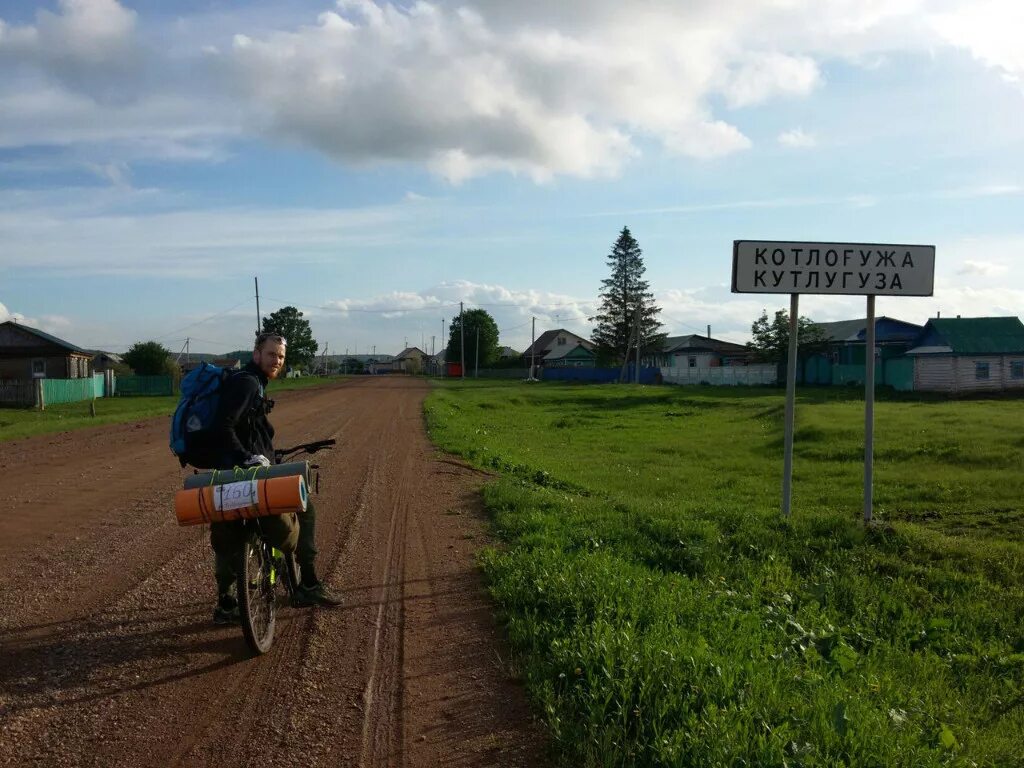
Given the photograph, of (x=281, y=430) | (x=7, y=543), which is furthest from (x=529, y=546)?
(x=281, y=430)

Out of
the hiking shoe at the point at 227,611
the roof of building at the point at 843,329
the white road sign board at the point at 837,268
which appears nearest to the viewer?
the hiking shoe at the point at 227,611

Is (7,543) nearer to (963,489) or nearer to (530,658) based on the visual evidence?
(530,658)

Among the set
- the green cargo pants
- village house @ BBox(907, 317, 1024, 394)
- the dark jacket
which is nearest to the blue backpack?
the dark jacket

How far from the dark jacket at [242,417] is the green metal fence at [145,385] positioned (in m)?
57.1

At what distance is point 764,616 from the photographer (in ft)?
19.0

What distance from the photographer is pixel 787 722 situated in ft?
12.4

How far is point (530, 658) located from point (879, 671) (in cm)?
226

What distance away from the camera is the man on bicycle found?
499 centimetres

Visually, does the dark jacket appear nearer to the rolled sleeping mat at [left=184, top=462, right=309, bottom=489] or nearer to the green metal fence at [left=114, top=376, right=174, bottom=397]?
the rolled sleeping mat at [left=184, top=462, right=309, bottom=489]

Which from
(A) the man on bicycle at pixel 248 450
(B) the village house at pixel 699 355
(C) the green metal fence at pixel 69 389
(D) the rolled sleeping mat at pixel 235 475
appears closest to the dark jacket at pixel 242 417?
(A) the man on bicycle at pixel 248 450

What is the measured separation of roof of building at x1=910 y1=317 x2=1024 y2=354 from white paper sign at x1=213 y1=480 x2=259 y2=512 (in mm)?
49060

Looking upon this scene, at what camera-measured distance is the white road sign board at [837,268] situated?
8.54 metres

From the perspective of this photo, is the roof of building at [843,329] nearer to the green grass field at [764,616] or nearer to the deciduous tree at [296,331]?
the green grass field at [764,616]

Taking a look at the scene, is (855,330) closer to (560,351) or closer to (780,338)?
(780,338)
